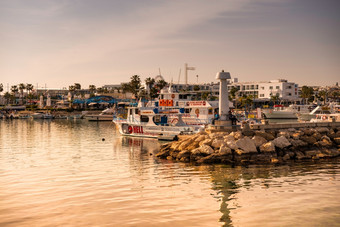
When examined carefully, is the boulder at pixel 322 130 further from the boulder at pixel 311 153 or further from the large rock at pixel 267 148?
the large rock at pixel 267 148

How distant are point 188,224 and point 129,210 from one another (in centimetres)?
291

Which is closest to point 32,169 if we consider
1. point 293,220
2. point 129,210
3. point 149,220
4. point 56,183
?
point 56,183

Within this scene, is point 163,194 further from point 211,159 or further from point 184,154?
point 184,154

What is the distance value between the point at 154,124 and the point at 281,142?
69.8 feet

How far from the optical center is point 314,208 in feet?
46.2

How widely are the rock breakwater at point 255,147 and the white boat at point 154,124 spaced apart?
12.4 m

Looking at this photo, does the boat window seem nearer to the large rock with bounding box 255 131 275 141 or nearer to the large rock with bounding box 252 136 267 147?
the large rock with bounding box 255 131 275 141

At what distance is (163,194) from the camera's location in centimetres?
1675

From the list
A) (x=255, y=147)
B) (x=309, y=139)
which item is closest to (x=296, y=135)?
(x=309, y=139)

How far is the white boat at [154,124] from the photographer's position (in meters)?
42.4

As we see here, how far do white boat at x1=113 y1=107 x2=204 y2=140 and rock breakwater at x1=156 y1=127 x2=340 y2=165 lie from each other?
12408 mm

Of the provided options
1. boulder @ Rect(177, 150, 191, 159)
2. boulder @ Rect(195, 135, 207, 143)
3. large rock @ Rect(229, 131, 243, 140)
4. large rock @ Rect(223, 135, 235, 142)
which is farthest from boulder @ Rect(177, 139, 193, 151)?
large rock @ Rect(229, 131, 243, 140)

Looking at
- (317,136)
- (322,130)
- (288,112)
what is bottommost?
(317,136)

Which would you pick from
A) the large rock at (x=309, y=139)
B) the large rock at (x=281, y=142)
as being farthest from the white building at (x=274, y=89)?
the large rock at (x=281, y=142)
